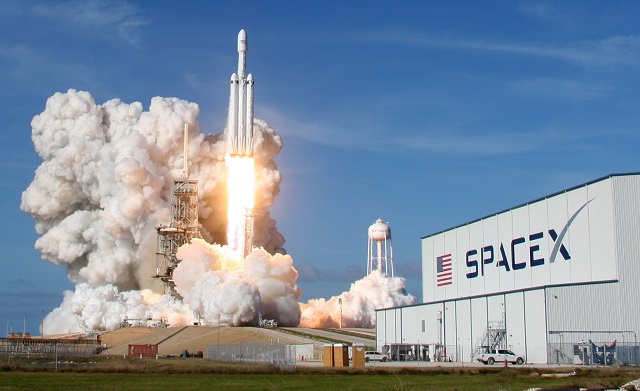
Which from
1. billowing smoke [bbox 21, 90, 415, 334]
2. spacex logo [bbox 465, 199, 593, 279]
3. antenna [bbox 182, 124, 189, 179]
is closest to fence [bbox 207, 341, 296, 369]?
spacex logo [bbox 465, 199, 593, 279]

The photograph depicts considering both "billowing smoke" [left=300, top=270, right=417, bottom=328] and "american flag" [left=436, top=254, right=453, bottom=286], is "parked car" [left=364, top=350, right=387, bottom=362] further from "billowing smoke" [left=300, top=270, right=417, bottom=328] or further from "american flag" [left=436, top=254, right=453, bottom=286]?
"billowing smoke" [left=300, top=270, right=417, bottom=328]

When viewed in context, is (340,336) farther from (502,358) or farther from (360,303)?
(502,358)

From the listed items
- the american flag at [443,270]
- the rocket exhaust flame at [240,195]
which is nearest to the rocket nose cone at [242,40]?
the rocket exhaust flame at [240,195]

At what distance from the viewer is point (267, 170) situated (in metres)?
106

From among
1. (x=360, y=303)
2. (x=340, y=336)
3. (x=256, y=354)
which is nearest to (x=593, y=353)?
(x=256, y=354)

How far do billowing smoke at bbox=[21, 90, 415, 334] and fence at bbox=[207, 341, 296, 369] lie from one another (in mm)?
29937

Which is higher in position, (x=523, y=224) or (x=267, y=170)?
(x=267, y=170)

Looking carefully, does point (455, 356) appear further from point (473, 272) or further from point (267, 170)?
point (267, 170)

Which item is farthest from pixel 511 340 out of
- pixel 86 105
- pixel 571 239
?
pixel 86 105

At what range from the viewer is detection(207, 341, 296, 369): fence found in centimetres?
5553

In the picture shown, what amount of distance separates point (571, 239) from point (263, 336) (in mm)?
31433

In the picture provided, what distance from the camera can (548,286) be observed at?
2286 inches

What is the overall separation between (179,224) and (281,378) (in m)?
61.9

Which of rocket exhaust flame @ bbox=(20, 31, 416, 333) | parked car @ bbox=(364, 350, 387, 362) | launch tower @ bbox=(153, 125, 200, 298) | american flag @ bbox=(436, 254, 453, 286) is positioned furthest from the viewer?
launch tower @ bbox=(153, 125, 200, 298)
